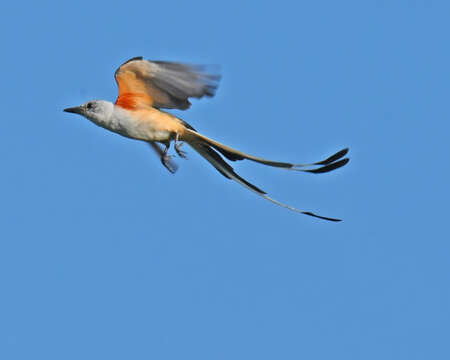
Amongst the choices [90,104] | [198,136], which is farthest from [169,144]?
[90,104]

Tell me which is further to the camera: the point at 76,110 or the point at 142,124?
the point at 76,110

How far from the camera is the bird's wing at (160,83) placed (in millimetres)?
6402

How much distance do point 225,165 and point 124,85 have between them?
110cm

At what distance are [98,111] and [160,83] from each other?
1.90 ft

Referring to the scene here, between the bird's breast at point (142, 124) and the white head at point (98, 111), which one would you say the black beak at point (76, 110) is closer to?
the white head at point (98, 111)

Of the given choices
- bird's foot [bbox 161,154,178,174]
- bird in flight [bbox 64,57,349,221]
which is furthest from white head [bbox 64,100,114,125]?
bird's foot [bbox 161,154,178,174]

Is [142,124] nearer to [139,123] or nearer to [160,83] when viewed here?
[139,123]

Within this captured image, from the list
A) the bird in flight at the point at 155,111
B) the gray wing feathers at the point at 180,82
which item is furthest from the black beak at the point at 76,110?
the gray wing feathers at the point at 180,82

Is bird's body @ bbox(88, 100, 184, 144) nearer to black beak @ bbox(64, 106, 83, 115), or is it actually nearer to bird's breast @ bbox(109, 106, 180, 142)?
bird's breast @ bbox(109, 106, 180, 142)

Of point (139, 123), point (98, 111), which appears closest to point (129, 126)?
point (139, 123)

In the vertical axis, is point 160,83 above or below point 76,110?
above

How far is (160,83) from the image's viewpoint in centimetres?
680

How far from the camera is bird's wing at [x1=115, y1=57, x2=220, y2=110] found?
6402 millimetres

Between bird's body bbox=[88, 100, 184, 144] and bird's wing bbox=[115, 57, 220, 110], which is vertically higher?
bird's wing bbox=[115, 57, 220, 110]
